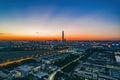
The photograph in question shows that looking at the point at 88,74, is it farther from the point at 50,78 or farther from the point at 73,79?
the point at 50,78

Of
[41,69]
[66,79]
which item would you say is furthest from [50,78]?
[41,69]

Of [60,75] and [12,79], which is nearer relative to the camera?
[12,79]

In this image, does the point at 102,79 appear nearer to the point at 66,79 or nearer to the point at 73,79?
the point at 73,79

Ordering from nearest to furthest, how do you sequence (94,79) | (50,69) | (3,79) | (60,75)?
(3,79)
(94,79)
(60,75)
(50,69)

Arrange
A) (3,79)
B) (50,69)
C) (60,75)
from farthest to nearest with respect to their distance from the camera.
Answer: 1. (50,69)
2. (60,75)
3. (3,79)

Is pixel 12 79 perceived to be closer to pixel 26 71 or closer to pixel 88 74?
pixel 26 71

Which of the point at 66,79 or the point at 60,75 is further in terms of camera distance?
the point at 60,75

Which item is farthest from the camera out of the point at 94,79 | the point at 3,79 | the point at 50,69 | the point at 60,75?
the point at 50,69

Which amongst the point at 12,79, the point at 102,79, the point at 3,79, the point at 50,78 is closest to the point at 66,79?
the point at 50,78
